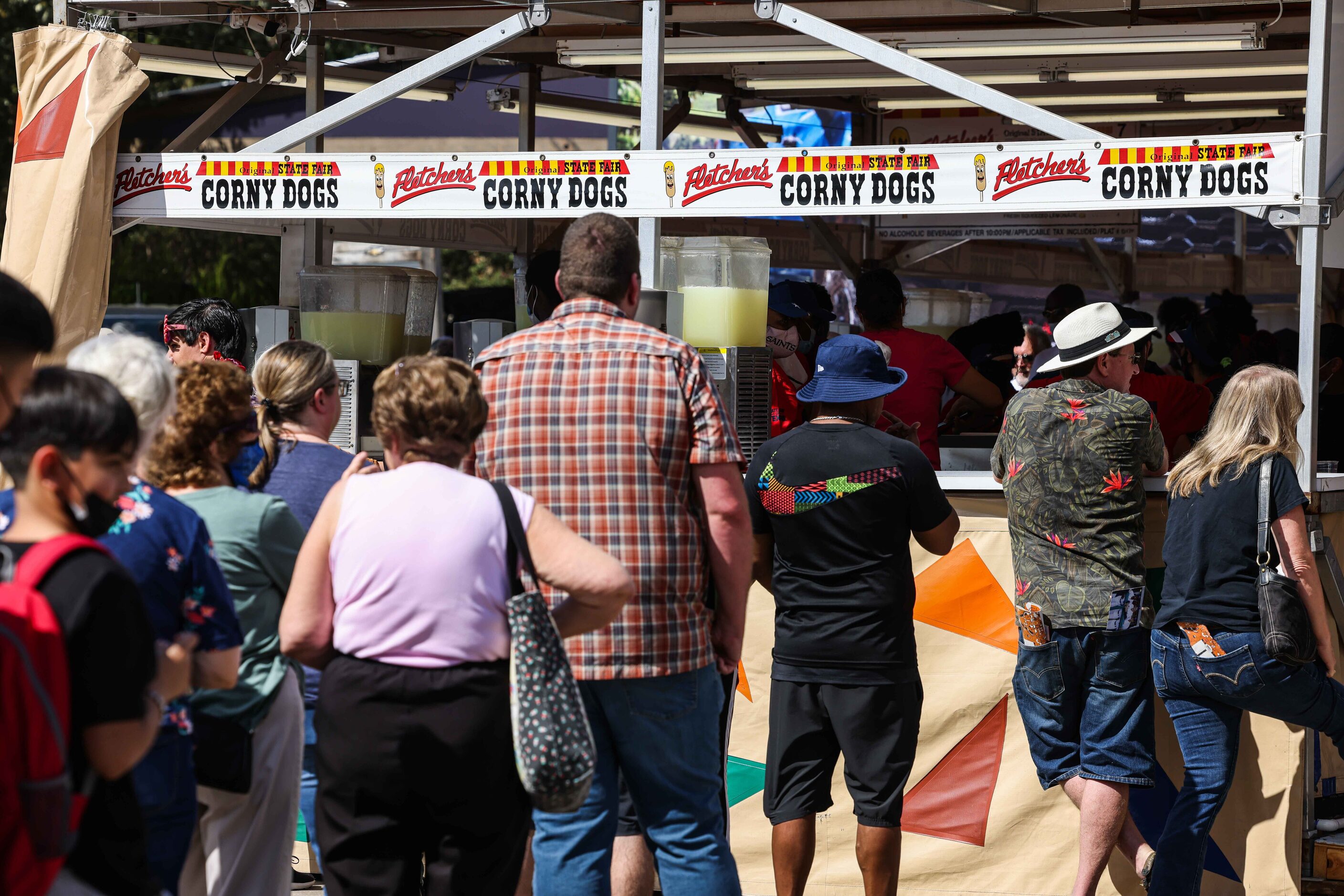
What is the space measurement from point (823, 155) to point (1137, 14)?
2565 millimetres

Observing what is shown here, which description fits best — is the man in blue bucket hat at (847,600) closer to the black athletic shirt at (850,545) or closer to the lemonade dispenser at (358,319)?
the black athletic shirt at (850,545)

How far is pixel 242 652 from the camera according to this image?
3.49 meters

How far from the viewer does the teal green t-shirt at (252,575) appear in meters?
3.45

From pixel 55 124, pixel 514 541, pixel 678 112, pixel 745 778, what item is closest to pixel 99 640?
pixel 514 541

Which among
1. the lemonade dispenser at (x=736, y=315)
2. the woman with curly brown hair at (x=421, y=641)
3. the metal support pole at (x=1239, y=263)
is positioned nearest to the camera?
the woman with curly brown hair at (x=421, y=641)

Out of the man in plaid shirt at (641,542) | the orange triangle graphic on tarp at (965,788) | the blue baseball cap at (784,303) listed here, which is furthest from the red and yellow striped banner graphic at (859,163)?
the orange triangle graphic on tarp at (965,788)

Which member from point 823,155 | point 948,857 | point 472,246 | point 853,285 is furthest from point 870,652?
point 853,285

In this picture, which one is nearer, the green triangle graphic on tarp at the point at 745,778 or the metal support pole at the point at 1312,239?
the metal support pole at the point at 1312,239

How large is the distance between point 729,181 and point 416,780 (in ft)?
9.00

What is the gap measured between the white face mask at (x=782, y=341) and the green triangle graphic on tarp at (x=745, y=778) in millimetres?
1487

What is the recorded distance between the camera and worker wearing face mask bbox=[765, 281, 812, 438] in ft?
18.2

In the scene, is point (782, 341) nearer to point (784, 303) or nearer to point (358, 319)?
point (784, 303)

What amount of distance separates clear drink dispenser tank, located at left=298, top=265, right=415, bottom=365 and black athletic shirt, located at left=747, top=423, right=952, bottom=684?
2135 mm

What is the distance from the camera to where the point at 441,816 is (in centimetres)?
299
